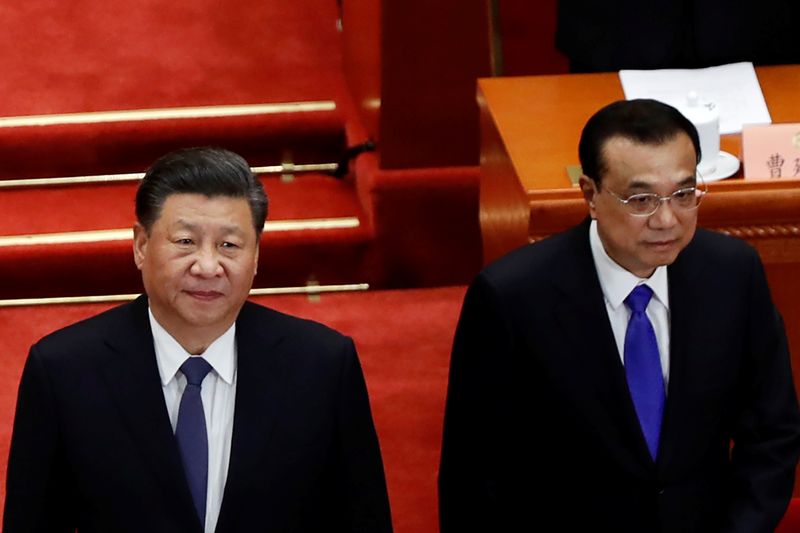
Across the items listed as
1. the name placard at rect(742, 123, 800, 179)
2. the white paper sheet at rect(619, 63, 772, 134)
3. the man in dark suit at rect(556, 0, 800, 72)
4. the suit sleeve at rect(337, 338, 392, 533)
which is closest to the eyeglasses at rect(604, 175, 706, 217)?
the suit sleeve at rect(337, 338, 392, 533)

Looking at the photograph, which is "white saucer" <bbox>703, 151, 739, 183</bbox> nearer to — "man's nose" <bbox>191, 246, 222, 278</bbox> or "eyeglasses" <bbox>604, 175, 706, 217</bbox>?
"eyeglasses" <bbox>604, 175, 706, 217</bbox>

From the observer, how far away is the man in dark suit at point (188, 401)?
172 centimetres

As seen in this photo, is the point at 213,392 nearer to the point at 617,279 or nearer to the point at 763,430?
the point at 617,279

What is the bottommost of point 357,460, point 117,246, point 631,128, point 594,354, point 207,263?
point 357,460

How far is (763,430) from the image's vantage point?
77.7 inches

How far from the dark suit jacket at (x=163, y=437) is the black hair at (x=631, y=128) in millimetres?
371

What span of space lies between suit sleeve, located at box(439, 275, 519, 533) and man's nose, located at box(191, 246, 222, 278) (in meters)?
0.38

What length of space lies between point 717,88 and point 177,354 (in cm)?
132

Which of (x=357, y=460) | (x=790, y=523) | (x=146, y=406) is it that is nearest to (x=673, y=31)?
(x=790, y=523)

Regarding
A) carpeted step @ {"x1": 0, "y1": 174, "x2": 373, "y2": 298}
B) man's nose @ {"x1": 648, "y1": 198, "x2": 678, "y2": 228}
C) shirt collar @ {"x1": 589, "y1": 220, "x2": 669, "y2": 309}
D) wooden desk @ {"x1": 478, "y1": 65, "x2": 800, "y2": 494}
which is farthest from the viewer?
carpeted step @ {"x1": 0, "y1": 174, "x2": 373, "y2": 298}

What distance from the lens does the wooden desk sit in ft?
7.79

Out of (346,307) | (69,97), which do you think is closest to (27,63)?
(69,97)

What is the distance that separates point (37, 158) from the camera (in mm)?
3650

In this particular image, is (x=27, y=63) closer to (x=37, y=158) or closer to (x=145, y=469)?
(x=37, y=158)
